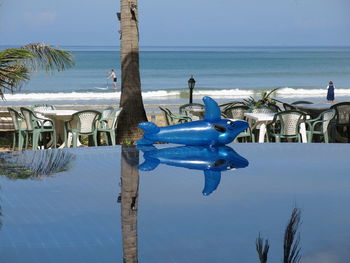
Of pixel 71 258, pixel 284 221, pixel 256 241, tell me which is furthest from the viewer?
pixel 284 221

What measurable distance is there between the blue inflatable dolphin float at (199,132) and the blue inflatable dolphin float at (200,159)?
47 mm

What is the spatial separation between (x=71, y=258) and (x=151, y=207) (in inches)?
34.1

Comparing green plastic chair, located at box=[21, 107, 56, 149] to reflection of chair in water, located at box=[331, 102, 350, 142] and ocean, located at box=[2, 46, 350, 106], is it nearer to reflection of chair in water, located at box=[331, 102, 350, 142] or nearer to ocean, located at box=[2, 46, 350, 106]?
reflection of chair in water, located at box=[331, 102, 350, 142]

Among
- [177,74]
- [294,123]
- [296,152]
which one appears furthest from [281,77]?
[296,152]

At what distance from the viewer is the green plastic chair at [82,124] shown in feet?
32.7

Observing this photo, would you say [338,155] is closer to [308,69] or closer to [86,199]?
[86,199]

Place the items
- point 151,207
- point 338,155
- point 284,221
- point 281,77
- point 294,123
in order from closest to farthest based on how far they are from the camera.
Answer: point 284,221
point 151,207
point 338,155
point 294,123
point 281,77

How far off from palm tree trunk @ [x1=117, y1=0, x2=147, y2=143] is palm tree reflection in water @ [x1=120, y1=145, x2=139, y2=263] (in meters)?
6.41

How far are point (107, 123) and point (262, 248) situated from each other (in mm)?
8744

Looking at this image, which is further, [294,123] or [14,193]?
[294,123]

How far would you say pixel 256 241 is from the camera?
2.54 metres

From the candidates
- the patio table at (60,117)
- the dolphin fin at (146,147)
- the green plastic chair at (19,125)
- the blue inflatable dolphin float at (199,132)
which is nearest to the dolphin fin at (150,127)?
the blue inflatable dolphin float at (199,132)

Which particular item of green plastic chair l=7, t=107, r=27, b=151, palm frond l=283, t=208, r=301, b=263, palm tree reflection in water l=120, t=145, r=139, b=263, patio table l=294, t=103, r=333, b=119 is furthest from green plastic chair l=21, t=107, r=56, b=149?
palm frond l=283, t=208, r=301, b=263

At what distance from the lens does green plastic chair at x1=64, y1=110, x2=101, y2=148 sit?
9958 millimetres
